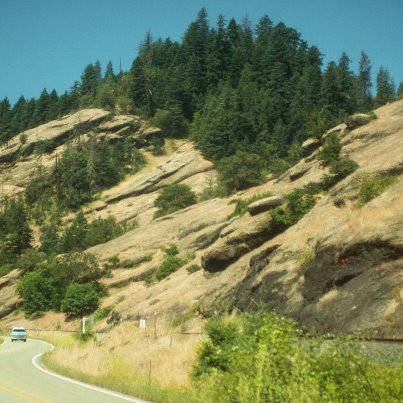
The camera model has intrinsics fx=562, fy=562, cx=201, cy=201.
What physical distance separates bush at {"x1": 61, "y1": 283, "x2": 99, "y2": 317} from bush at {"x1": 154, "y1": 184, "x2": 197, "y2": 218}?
54.1ft

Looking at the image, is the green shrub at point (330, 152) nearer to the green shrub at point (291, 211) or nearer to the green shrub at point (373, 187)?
the green shrub at point (291, 211)

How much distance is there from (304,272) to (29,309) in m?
43.8

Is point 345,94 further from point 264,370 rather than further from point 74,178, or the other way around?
point 264,370

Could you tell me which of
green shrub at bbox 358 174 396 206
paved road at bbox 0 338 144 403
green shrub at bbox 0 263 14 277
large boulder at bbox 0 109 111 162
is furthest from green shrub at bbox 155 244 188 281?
large boulder at bbox 0 109 111 162

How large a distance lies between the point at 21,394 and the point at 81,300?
3770 cm

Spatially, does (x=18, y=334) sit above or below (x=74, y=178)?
below

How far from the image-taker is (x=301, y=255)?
23.4 meters

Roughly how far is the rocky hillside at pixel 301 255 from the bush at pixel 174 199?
8.67 metres

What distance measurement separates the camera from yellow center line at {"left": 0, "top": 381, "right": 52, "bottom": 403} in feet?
40.6

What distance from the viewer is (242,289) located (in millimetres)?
25812

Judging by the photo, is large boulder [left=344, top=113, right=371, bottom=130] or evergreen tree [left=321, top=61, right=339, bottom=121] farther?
evergreen tree [left=321, top=61, right=339, bottom=121]

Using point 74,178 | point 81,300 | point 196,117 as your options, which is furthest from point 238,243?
point 196,117

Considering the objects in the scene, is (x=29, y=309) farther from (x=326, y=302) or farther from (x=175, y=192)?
(x=326, y=302)

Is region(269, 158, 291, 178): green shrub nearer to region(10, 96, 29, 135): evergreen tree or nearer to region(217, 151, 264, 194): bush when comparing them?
region(217, 151, 264, 194): bush
